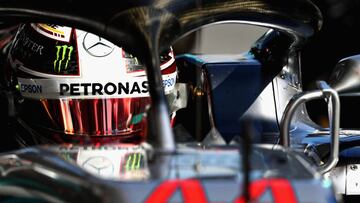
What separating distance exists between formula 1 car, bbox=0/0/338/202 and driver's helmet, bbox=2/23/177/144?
26mm

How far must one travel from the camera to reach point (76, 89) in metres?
2.73

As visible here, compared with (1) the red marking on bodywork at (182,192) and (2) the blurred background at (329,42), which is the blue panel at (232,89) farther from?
(2) the blurred background at (329,42)

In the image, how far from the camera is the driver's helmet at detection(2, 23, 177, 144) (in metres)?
2.69

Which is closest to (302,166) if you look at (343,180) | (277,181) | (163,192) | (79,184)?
(277,181)

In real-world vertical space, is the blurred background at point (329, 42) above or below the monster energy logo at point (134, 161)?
below

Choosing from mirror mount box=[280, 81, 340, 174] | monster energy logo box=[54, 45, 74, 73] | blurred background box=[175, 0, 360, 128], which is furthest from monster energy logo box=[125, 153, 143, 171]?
blurred background box=[175, 0, 360, 128]

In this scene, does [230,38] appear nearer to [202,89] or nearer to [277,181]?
[202,89]

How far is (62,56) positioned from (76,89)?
0.14 metres

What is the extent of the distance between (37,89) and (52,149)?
3.71ft

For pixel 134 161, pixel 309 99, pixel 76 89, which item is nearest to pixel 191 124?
pixel 76 89

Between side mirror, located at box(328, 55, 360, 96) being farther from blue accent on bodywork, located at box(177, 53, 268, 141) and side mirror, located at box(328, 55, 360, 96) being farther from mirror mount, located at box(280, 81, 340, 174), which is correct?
blue accent on bodywork, located at box(177, 53, 268, 141)

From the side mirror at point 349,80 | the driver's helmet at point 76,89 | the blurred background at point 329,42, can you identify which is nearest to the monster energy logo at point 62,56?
the driver's helmet at point 76,89

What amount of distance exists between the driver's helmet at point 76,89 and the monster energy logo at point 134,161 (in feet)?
2.66

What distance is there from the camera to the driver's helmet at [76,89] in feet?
8.84
